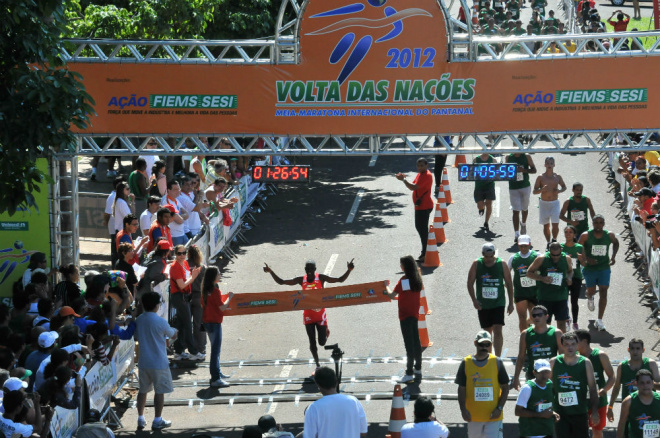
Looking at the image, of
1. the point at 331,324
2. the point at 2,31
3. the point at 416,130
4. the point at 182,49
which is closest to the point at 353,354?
the point at 331,324

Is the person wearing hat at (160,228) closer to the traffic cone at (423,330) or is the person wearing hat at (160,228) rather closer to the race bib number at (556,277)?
the traffic cone at (423,330)

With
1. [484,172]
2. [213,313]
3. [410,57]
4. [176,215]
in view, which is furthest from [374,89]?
[176,215]

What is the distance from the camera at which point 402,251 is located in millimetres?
20812

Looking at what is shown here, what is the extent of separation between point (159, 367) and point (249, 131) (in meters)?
3.93

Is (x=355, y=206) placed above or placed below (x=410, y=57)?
below

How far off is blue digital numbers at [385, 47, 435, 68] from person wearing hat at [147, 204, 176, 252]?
4483 mm

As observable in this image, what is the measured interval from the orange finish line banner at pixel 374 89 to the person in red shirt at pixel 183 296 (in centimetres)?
195

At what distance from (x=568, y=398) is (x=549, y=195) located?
30.7 feet

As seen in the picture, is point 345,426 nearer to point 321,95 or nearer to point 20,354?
point 20,354

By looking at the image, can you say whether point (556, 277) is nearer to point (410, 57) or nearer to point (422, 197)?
point (410, 57)

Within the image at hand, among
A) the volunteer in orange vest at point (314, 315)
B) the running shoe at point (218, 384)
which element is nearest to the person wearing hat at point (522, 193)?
the volunteer in orange vest at point (314, 315)

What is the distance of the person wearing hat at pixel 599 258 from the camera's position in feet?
53.9

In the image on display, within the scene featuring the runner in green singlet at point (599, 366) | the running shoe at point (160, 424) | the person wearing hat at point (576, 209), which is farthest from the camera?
the person wearing hat at point (576, 209)

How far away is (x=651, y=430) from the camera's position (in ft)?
34.6
